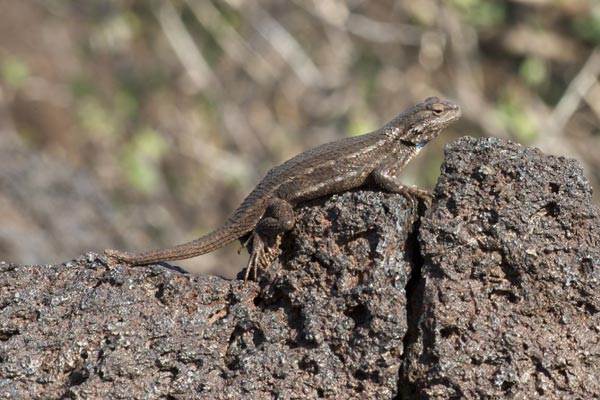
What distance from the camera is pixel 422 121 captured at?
6082mm

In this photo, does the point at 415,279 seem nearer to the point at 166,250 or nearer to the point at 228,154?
the point at 166,250

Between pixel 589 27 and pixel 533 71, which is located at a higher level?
pixel 589 27

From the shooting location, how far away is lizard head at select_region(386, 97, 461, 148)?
6.04 m

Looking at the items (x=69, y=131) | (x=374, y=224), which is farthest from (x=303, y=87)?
(x=374, y=224)

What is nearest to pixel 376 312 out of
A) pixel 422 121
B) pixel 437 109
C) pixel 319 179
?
pixel 319 179

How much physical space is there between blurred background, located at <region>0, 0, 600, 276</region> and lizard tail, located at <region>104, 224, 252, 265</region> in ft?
20.8

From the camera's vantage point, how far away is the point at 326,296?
4.57 meters

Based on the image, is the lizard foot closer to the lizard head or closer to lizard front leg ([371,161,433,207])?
lizard front leg ([371,161,433,207])

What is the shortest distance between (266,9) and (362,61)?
2.41 m

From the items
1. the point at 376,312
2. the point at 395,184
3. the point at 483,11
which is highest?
the point at 483,11

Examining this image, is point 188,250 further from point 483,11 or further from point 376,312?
point 483,11

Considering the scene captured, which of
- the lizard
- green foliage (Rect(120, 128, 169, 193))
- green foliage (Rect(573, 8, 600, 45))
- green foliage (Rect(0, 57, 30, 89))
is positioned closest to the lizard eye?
the lizard

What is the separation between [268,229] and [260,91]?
1172cm

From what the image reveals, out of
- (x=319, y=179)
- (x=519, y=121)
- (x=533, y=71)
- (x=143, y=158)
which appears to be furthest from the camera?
(x=143, y=158)
